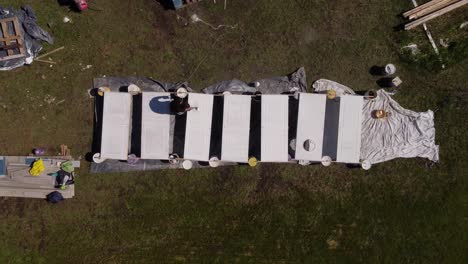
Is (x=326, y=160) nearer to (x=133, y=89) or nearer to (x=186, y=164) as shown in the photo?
(x=186, y=164)

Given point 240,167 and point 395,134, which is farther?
point 240,167

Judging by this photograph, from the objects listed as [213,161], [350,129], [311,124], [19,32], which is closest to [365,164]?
[350,129]

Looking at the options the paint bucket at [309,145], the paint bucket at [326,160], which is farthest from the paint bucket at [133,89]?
the paint bucket at [326,160]

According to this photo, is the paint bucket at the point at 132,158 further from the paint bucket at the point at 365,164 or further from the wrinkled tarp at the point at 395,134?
the wrinkled tarp at the point at 395,134

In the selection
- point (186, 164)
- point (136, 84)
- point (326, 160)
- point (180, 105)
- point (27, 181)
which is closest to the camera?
point (180, 105)

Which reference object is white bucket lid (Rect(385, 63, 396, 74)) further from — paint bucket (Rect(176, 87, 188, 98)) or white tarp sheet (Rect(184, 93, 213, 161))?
paint bucket (Rect(176, 87, 188, 98))
